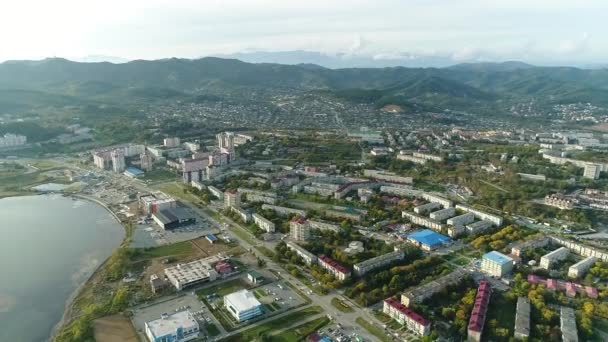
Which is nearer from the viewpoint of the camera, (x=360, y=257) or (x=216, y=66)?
(x=360, y=257)

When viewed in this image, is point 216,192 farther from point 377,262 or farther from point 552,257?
point 552,257

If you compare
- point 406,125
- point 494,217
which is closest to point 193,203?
point 494,217

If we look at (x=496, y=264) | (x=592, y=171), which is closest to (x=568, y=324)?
(x=496, y=264)

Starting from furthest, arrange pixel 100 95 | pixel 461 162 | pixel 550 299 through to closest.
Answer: pixel 100 95 → pixel 461 162 → pixel 550 299

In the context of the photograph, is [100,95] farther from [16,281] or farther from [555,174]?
[555,174]

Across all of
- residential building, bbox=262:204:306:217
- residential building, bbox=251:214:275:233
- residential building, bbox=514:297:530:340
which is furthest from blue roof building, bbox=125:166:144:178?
residential building, bbox=514:297:530:340

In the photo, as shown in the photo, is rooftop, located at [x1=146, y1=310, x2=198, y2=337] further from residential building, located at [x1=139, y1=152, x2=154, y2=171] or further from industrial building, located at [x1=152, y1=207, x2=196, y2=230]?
residential building, located at [x1=139, y1=152, x2=154, y2=171]
